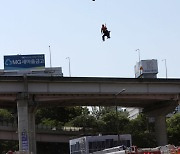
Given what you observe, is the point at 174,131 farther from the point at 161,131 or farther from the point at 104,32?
the point at 104,32

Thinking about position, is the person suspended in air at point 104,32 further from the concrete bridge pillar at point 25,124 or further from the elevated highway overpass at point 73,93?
the elevated highway overpass at point 73,93

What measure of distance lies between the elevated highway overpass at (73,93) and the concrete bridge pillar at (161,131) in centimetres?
321

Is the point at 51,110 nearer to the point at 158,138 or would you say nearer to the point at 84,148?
the point at 158,138

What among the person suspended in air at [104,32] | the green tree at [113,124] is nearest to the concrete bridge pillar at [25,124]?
the person suspended in air at [104,32]

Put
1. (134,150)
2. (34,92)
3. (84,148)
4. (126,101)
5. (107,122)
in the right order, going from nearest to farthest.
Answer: (134,150) < (84,148) < (34,92) < (126,101) < (107,122)

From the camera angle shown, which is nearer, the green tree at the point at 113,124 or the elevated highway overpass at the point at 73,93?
the elevated highway overpass at the point at 73,93

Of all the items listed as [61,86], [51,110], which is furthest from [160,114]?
[51,110]

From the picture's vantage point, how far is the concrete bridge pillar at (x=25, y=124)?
65688mm

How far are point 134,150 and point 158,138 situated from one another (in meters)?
61.8

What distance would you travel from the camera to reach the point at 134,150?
84.2 ft

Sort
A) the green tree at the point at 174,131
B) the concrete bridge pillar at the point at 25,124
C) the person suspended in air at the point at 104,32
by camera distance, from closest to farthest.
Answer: the person suspended in air at the point at 104,32, the concrete bridge pillar at the point at 25,124, the green tree at the point at 174,131

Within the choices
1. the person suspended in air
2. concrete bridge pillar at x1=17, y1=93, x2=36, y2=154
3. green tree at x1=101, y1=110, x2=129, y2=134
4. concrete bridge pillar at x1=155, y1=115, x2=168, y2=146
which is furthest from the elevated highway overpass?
the person suspended in air

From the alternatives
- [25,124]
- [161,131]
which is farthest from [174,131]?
[25,124]

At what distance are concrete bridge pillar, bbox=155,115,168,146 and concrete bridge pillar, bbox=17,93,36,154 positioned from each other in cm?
2455
